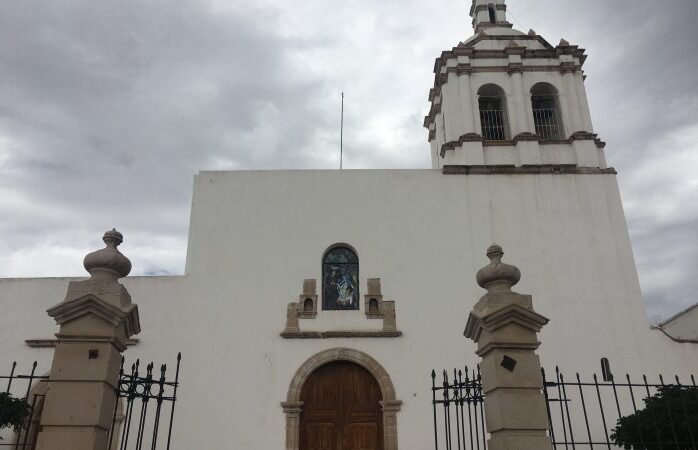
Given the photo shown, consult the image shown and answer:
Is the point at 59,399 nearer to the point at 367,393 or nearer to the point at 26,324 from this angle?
the point at 367,393

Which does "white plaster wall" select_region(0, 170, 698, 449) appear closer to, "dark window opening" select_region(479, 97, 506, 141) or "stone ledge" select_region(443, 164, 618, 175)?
"stone ledge" select_region(443, 164, 618, 175)

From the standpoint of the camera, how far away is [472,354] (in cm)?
1193

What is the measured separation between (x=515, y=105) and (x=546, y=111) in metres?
1.18

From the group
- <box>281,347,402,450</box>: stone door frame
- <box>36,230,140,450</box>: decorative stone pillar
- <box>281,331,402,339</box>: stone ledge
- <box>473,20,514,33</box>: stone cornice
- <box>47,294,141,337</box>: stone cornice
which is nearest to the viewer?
<box>36,230,140,450</box>: decorative stone pillar

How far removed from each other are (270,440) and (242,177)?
586cm

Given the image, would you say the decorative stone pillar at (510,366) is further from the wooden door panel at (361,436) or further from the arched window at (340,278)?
the arched window at (340,278)

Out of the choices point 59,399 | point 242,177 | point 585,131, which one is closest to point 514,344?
point 59,399

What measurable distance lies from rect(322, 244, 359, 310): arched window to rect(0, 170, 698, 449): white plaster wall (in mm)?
213

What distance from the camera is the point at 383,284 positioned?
12547 millimetres

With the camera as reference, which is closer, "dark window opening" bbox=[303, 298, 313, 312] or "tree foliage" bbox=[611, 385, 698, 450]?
"tree foliage" bbox=[611, 385, 698, 450]

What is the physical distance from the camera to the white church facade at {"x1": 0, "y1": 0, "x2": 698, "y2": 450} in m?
11.4

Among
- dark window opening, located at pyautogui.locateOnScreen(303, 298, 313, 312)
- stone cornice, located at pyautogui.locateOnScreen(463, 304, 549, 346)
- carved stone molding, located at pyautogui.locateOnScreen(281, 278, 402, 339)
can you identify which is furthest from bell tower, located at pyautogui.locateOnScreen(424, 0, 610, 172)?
stone cornice, located at pyautogui.locateOnScreen(463, 304, 549, 346)

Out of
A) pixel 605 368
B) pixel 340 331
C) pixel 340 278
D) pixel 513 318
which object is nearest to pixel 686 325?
pixel 605 368

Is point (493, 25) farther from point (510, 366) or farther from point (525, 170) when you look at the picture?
point (510, 366)
